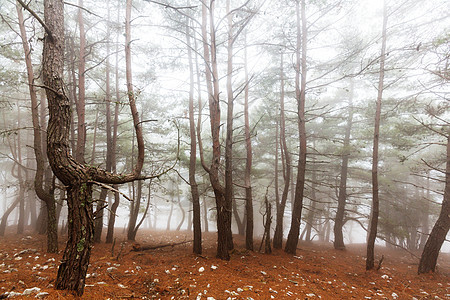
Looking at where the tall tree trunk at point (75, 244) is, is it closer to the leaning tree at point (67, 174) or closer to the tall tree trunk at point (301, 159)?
the leaning tree at point (67, 174)

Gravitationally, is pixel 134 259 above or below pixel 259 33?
below

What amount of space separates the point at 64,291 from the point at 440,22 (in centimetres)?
1276

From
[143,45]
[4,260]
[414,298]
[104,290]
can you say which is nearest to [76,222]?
[104,290]

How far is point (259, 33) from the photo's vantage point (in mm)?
9180

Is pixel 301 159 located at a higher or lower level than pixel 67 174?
higher

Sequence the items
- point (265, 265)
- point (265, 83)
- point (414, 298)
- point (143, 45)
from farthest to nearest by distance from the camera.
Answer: point (265, 83), point (143, 45), point (265, 265), point (414, 298)

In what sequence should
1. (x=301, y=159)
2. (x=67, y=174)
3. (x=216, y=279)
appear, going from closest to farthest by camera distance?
(x=67, y=174)
(x=216, y=279)
(x=301, y=159)

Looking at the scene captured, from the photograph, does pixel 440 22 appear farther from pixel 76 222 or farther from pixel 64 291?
pixel 64 291

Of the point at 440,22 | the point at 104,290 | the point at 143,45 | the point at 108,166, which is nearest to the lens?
the point at 104,290

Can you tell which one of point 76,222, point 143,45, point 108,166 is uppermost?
point 143,45

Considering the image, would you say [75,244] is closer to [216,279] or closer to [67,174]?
[67,174]

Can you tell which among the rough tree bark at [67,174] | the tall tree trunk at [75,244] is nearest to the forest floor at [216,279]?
the tall tree trunk at [75,244]

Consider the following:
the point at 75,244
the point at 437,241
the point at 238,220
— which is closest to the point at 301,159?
the point at 437,241

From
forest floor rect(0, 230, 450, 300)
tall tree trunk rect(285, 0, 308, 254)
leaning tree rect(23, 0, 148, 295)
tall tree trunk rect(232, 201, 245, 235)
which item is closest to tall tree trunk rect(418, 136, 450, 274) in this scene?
forest floor rect(0, 230, 450, 300)
